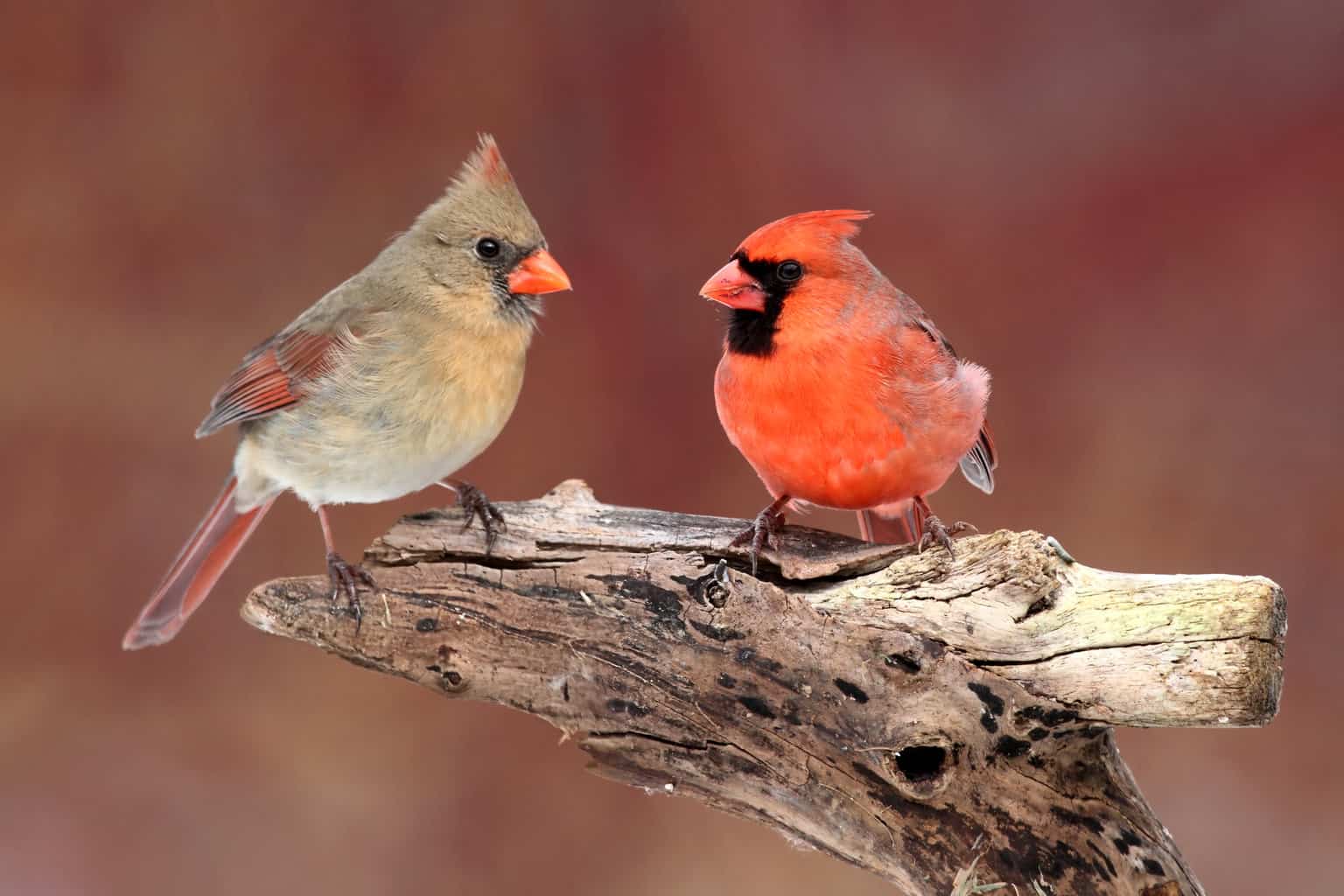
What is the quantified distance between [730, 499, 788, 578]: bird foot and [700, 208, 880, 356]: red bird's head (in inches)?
11.9

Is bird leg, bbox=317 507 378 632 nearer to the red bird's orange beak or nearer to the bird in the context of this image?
the bird

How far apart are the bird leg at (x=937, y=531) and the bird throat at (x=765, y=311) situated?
404mm

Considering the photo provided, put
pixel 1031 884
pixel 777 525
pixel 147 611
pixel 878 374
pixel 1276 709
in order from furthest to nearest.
Answer: pixel 147 611 → pixel 777 525 → pixel 878 374 → pixel 1031 884 → pixel 1276 709

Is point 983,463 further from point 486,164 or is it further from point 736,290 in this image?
point 486,164

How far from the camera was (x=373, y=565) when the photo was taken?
2.42 meters

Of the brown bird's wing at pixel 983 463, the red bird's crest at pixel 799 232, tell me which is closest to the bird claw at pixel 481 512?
the red bird's crest at pixel 799 232

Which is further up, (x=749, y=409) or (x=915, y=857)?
(x=749, y=409)

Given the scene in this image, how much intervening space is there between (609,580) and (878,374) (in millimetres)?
597

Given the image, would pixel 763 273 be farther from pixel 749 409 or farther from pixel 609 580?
pixel 609 580

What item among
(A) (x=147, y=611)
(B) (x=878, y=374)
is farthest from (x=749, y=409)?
(A) (x=147, y=611)

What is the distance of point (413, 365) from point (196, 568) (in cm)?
75

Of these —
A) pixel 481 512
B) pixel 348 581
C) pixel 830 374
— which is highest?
pixel 830 374

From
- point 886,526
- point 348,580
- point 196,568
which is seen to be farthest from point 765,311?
point 196,568

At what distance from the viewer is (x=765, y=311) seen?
2.24m
